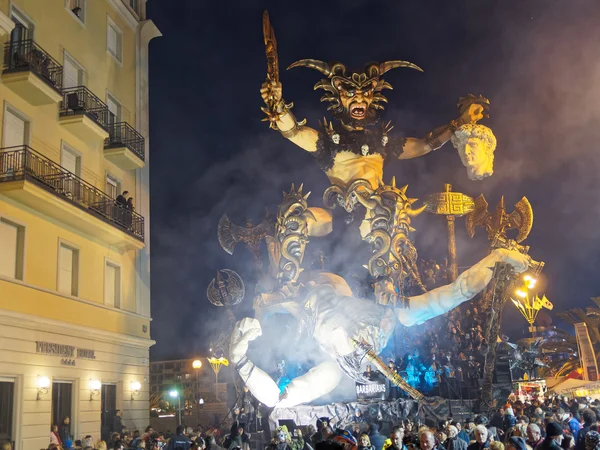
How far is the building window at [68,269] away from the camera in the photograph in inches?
735

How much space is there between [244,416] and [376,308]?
4842 mm

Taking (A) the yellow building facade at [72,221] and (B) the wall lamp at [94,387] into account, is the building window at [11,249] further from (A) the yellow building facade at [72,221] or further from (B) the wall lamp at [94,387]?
(B) the wall lamp at [94,387]

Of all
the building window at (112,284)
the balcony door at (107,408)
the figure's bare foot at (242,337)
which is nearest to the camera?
the figure's bare foot at (242,337)

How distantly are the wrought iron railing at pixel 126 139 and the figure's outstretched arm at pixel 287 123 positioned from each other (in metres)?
5.42

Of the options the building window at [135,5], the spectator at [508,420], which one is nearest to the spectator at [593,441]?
the spectator at [508,420]

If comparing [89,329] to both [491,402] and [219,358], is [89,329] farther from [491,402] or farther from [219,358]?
[491,402]

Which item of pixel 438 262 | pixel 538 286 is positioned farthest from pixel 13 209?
pixel 538 286

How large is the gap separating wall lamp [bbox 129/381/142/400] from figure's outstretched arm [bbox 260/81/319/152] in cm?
917

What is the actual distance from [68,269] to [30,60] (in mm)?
5662

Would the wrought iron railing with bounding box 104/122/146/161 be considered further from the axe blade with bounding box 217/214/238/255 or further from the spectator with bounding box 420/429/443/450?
the spectator with bounding box 420/429/443/450

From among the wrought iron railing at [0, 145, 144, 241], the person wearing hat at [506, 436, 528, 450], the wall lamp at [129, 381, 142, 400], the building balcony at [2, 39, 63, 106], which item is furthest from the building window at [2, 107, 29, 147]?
the person wearing hat at [506, 436, 528, 450]

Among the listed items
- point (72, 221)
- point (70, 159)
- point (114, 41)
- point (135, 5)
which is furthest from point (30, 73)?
point (135, 5)

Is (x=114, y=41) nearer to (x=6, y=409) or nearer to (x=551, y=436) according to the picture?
(x=6, y=409)

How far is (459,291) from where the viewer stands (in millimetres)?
18625
